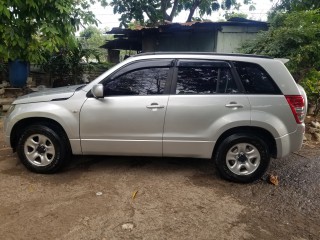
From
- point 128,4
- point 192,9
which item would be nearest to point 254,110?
point 128,4

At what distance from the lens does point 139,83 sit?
4.28m

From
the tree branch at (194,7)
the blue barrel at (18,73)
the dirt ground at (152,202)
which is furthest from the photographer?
the tree branch at (194,7)

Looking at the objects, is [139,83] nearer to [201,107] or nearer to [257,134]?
[201,107]

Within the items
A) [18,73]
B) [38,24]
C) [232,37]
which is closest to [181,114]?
[38,24]

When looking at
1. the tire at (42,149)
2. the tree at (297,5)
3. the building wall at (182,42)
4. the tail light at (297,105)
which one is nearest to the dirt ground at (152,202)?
the tire at (42,149)

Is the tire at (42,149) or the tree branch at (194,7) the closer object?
the tire at (42,149)

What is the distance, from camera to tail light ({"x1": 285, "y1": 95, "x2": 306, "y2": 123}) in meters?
4.09

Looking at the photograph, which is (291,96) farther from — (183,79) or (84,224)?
(84,224)

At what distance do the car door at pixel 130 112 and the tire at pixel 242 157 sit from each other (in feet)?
3.02

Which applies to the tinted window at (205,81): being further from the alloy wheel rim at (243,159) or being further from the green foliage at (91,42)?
the green foliage at (91,42)

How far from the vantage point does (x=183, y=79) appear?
4.24 metres

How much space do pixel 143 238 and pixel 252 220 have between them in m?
1.27

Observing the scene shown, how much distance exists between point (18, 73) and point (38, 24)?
12.2ft

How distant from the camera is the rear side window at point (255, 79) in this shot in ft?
13.6
